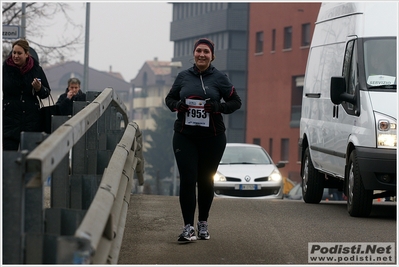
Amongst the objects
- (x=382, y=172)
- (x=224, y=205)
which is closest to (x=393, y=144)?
(x=382, y=172)

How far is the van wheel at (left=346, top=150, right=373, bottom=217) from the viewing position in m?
12.0

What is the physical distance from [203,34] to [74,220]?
294ft

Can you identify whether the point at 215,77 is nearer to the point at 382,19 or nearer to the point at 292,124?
the point at 382,19

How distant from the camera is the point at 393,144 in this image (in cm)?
1148

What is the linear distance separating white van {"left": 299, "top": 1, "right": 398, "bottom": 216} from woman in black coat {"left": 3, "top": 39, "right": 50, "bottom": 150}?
12.4 ft

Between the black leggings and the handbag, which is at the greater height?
the handbag

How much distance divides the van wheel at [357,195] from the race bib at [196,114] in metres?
3.29

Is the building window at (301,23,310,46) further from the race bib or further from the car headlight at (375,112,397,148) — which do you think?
the race bib

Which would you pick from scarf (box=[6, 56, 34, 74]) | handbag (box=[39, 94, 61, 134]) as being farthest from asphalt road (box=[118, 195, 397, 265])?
scarf (box=[6, 56, 34, 74])

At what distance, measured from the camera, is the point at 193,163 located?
30.2 feet

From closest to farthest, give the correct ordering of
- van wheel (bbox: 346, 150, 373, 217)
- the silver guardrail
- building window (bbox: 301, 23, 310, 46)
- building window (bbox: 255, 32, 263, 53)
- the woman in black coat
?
the silver guardrail, the woman in black coat, van wheel (bbox: 346, 150, 373, 217), building window (bbox: 301, 23, 310, 46), building window (bbox: 255, 32, 263, 53)

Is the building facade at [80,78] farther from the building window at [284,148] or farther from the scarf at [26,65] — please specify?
the scarf at [26,65]

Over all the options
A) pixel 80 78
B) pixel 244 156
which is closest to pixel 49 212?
pixel 244 156

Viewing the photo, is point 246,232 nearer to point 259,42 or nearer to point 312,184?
point 312,184
